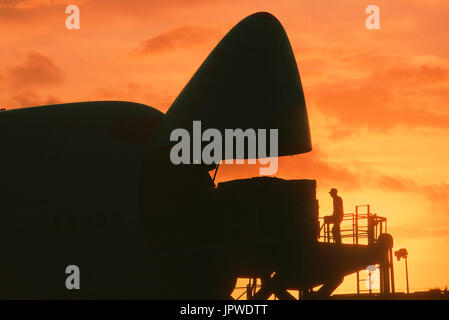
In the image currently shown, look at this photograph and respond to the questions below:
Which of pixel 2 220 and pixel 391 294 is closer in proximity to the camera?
pixel 2 220

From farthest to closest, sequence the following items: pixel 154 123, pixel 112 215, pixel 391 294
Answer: pixel 391 294, pixel 154 123, pixel 112 215

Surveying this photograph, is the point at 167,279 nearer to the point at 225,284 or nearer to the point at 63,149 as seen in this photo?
the point at 225,284

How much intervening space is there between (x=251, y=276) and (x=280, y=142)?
562 centimetres

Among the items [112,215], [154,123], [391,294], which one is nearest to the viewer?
[112,215]

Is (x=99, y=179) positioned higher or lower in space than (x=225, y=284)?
higher

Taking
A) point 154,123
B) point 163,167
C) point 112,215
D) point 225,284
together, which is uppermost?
point 154,123

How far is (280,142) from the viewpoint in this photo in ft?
85.5

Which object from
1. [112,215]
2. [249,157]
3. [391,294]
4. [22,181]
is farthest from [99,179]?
[391,294]

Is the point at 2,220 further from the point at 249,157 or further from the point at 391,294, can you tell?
the point at 391,294

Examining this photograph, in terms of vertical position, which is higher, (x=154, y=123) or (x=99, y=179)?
(x=154, y=123)

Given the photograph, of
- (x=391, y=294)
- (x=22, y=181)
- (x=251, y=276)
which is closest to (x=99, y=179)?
(x=22, y=181)

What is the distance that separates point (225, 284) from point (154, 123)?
6.87m

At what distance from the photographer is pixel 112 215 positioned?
2525 centimetres

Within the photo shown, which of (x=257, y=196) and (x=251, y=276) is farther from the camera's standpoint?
(x=251, y=276)
